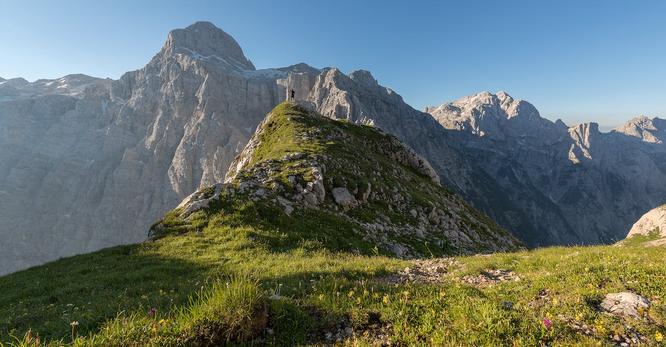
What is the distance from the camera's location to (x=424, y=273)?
13656 millimetres

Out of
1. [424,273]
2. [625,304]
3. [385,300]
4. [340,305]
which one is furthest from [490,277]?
[340,305]

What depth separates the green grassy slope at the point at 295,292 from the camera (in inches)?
274

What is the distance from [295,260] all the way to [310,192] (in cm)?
1362

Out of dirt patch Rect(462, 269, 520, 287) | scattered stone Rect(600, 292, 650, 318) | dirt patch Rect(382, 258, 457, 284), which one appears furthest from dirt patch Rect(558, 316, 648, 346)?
dirt patch Rect(382, 258, 457, 284)

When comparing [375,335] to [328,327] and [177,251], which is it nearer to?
[328,327]

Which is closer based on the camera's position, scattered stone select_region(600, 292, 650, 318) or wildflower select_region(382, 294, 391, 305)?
scattered stone select_region(600, 292, 650, 318)

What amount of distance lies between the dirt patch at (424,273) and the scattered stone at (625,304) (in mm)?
4443

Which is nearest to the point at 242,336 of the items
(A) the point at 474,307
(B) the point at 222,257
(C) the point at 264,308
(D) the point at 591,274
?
(C) the point at 264,308

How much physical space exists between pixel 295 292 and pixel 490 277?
7379 millimetres

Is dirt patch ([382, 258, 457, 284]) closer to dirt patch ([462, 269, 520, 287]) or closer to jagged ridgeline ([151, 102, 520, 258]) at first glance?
dirt patch ([462, 269, 520, 287])

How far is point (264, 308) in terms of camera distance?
743 centimetres

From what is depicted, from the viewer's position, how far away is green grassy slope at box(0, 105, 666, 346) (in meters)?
6.96

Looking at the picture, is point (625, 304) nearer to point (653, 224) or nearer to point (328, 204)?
point (328, 204)

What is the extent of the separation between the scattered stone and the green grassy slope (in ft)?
0.57
